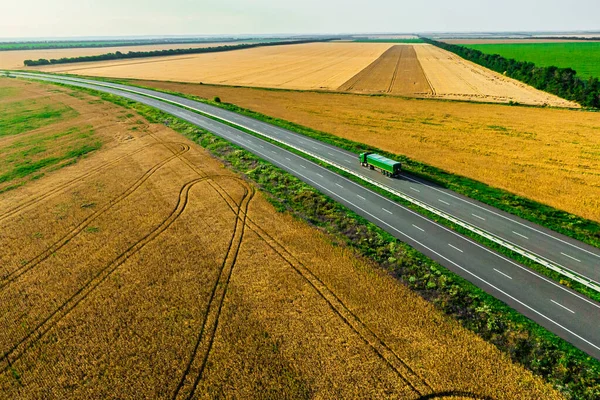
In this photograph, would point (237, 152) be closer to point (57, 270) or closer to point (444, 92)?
point (57, 270)

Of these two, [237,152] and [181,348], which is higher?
[237,152]

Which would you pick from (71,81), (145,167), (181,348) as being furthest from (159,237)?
(71,81)

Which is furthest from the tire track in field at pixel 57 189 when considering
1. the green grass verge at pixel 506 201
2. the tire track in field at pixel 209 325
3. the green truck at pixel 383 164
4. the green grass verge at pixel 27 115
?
the green truck at pixel 383 164

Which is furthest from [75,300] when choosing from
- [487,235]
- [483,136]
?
[483,136]

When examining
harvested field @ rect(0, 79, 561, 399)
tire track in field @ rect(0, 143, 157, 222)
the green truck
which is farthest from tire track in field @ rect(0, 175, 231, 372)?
the green truck

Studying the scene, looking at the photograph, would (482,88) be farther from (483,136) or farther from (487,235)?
(487,235)

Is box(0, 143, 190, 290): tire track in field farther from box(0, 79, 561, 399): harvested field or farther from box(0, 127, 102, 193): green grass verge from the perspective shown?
box(0, 127, 102, 193): green grass verge
